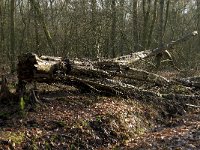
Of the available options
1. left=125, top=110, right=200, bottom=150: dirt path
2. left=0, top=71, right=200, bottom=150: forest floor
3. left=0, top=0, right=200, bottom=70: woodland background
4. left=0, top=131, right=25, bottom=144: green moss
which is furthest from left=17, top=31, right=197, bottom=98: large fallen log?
left=0, top=0, right=200, bottom=70: woodland background

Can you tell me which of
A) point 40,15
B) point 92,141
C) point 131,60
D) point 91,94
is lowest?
point 92,141

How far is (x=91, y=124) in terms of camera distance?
9.55 meters

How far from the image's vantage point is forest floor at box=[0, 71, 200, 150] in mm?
8562

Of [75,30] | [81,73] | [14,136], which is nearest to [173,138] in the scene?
[81,73]

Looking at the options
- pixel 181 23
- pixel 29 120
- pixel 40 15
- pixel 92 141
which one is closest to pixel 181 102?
pixel 92 141

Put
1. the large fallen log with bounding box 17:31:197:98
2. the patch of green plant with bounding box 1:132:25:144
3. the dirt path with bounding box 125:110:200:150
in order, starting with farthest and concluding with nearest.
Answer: the large fallen log with bounding box 17:31:197:98
the dirt path with bounding box 125:110:200:150
the patch of green plant with bounding box 1:132:25:144

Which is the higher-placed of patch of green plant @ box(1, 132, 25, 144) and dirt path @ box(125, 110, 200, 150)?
patch of green plant @ box(1, 132, 25, 144)

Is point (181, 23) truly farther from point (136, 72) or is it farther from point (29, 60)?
point (29, 60)

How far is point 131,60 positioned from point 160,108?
247 centimetres

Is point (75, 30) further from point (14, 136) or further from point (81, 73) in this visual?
point (14, 136)

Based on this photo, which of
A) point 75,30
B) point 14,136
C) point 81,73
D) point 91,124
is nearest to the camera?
point 14,136

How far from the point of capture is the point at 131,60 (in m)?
Answer: 14.0

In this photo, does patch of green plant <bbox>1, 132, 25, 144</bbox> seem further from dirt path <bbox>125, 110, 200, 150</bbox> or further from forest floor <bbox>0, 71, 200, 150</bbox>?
dirt path <bbox>125, 110, 200, 150</bbox>

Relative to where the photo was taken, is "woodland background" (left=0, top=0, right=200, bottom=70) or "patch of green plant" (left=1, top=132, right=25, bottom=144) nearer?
"patch of green plant" (left=1, top=132, right=25, bottom=144)
